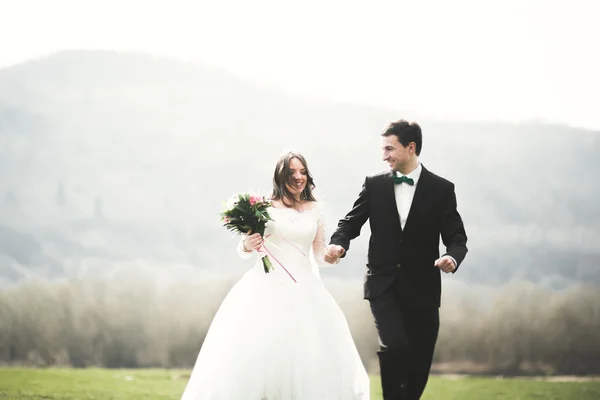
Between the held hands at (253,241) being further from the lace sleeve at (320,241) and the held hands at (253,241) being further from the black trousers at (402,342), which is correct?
the black trousers at (402,342)

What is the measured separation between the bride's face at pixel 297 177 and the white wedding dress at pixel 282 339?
0.15 meters

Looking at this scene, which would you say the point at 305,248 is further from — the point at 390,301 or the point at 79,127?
the point at 79,127

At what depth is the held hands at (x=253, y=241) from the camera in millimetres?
4438

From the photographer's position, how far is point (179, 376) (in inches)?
332

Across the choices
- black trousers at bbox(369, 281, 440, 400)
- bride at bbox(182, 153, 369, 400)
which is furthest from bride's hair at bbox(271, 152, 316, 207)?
black trousers at bbox(369, 281, 440, 400)

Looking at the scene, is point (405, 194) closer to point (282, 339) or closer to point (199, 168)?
point (282, 339)

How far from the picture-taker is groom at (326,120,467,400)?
4012 mm

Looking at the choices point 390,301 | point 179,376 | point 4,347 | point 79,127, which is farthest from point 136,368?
point 390,301

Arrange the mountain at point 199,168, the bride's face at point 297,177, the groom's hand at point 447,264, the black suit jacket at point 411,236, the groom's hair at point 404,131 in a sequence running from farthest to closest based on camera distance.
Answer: the mountain at point 199,168
the bride's face at point 297,177
the groom's hair at point 404,131
the black suit jacket at point 411,236
the groom's hand at point 447,264

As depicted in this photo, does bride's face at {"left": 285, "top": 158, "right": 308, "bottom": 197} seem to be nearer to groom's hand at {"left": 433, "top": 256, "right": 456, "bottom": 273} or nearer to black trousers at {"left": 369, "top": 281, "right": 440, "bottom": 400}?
black trousers at {"left": 369, "top": 281, "right": 440, "bottom": 400}

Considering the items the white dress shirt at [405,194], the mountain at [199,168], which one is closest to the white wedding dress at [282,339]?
the white dress shirt at [405,194]

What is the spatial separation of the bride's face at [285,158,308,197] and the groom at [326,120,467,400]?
18.1 inches

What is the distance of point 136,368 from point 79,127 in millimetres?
3283

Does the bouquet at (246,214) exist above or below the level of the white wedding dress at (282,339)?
above
